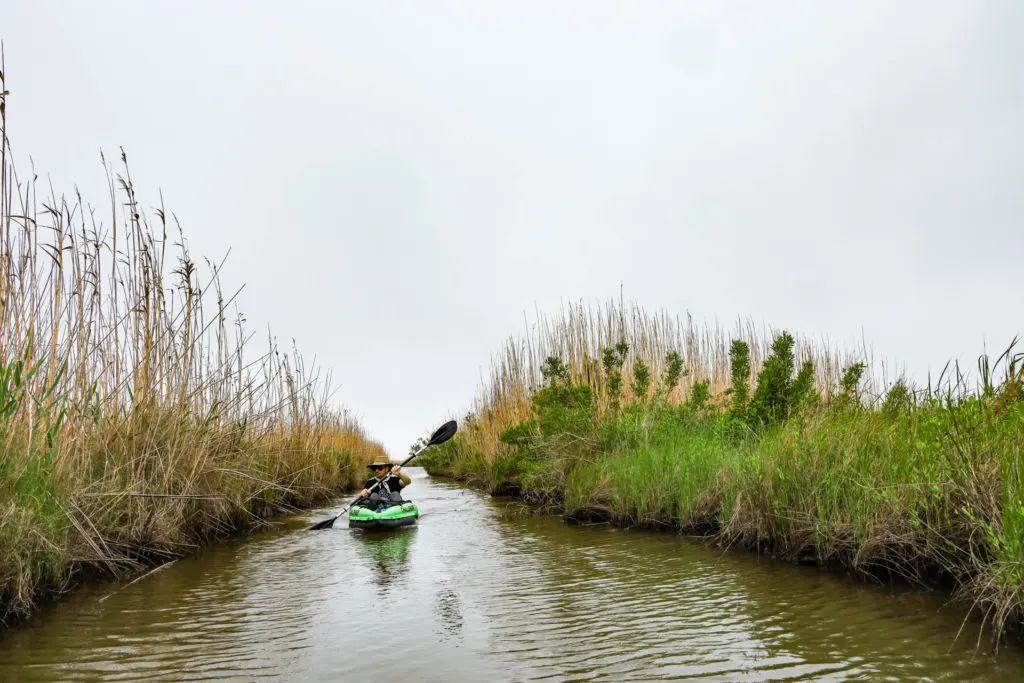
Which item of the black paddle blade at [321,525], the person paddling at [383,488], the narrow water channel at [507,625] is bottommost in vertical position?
the narrow water channel at [507,625]

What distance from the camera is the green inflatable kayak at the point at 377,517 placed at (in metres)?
9.09

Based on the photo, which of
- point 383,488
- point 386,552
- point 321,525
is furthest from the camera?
point 383,488

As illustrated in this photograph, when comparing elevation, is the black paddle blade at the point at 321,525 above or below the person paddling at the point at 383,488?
below

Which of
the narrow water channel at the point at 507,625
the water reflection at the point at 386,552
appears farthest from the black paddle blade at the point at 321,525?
the narrow water channel at the point at 507,625

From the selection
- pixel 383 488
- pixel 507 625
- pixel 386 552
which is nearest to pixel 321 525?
pixel 383 488

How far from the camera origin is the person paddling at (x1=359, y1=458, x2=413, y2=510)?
957cm

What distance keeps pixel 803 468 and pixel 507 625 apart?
2.86 meters

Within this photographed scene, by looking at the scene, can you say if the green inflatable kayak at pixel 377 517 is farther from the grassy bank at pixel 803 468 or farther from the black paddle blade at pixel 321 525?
the grassy bank at pixel 803 468

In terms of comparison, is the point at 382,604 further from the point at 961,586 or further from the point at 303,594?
the point at 961,586

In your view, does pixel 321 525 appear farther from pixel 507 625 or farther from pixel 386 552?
pixel 507 625

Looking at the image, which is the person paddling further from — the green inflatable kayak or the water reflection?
the water reflection

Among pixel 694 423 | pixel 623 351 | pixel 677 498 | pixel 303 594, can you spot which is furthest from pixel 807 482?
pixel 623 351

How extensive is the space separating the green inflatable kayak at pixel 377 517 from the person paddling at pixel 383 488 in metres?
0.21

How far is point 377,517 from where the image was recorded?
909 centimetres
